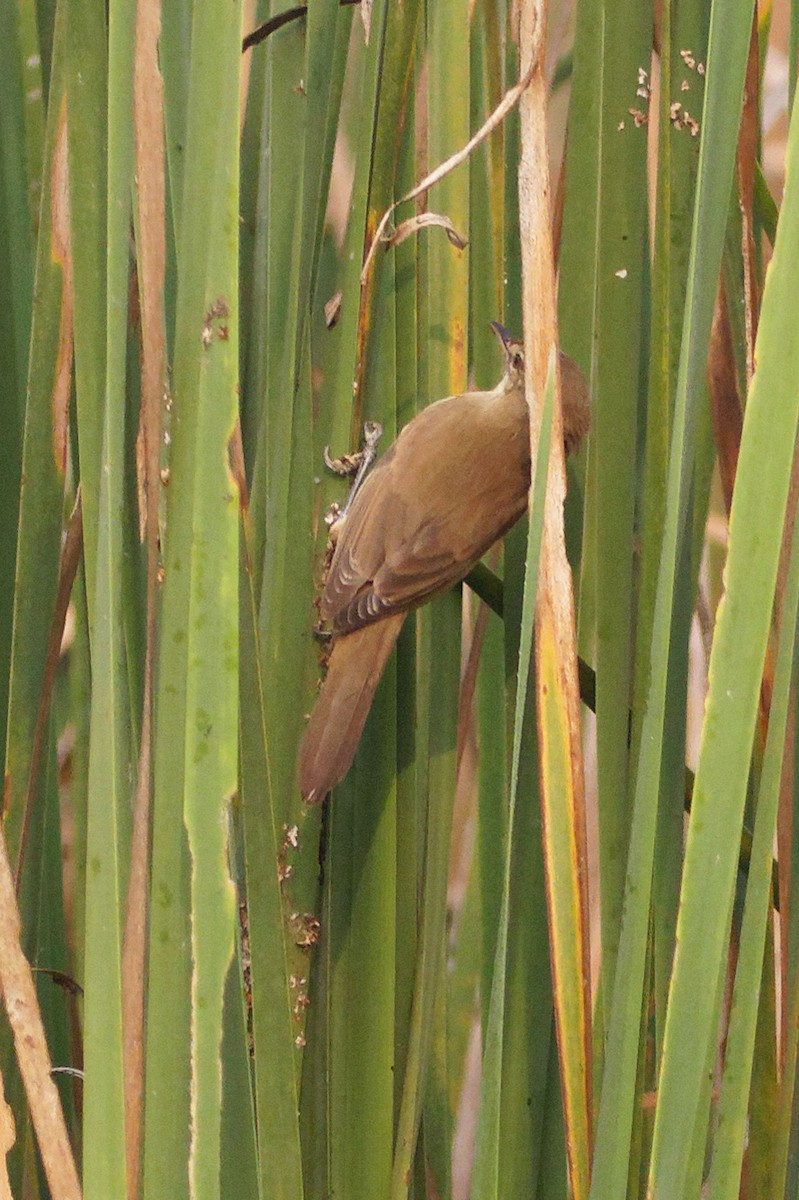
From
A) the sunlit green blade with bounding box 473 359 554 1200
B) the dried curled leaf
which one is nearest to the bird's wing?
the dried curled leaf

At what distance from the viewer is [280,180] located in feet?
2.52

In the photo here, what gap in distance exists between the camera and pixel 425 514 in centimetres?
132

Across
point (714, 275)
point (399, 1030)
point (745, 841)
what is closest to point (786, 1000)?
point (745, 841)

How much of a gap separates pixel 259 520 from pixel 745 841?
39cm

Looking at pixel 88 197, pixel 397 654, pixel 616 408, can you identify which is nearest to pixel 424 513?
pixel 397 654

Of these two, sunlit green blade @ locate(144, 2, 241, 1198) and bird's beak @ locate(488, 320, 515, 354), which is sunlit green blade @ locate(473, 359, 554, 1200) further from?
bird's beak @ locate(488, 320, 515, 354)

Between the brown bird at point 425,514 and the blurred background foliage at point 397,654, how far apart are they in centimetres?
9

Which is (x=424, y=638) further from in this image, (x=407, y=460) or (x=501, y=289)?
(x=407, y=460)

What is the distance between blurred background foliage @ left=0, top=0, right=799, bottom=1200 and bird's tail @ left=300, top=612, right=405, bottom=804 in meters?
0.03

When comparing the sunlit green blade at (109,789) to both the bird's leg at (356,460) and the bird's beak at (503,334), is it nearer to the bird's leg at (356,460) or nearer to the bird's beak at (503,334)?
the bird's leg at (356,460)

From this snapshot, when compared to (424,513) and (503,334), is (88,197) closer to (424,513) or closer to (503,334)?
(503,334)

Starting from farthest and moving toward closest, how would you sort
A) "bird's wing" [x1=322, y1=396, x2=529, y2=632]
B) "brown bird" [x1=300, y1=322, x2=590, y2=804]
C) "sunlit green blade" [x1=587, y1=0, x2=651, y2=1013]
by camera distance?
"bird's wing" [x1=322, y1=396, x2=529, y2=632] → "brown bird" [x1=300, y1=322, x2=590, y2=804] → "sunlit green blade" [x1=587, y1=0, x2=651, y2=1013]

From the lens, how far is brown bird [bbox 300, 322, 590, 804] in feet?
3.47

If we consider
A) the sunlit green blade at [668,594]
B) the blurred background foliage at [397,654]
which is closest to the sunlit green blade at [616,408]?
the blurred background foliage at [397,654]
